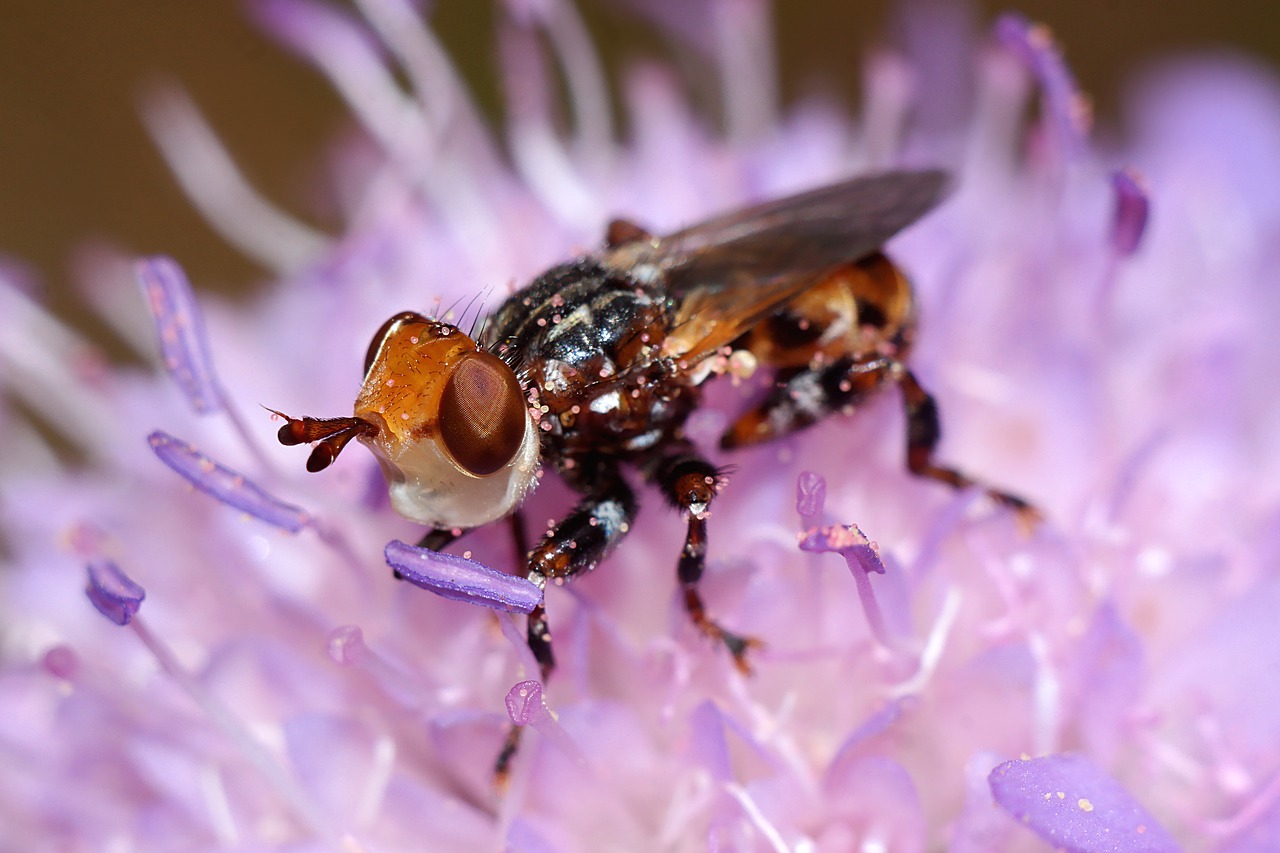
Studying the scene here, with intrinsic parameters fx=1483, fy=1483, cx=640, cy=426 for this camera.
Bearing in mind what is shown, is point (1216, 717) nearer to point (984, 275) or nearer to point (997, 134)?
point (984, 275)

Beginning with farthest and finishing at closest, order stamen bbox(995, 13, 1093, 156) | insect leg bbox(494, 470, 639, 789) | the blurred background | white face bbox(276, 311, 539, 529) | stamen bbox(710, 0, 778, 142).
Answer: the blurred background → stamen bbox(710, 0, 778, 142) → stamen bbox(995, 13, 1093, 156) → insect leg bbox(494, 470, 639, 789) → white face bbox(276, 311, 539, 529)

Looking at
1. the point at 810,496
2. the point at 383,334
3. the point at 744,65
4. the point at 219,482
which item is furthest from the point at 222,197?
the point at 810,496

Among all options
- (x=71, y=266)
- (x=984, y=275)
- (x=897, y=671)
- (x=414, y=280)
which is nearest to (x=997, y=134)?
(x=984, y=275)

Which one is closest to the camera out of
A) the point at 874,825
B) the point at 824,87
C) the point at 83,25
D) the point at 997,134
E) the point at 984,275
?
the point at 874,825

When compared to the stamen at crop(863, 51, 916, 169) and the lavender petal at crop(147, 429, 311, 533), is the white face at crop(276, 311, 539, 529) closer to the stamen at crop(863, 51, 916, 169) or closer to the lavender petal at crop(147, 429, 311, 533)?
the lavender petal at crop(147, 429, 311, 533)

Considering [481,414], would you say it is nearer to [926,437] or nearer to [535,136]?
[926,437]

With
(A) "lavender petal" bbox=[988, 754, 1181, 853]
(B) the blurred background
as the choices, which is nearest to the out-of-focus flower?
(A) "lavender petal" bbox=[988, 754, 1181, 853]
